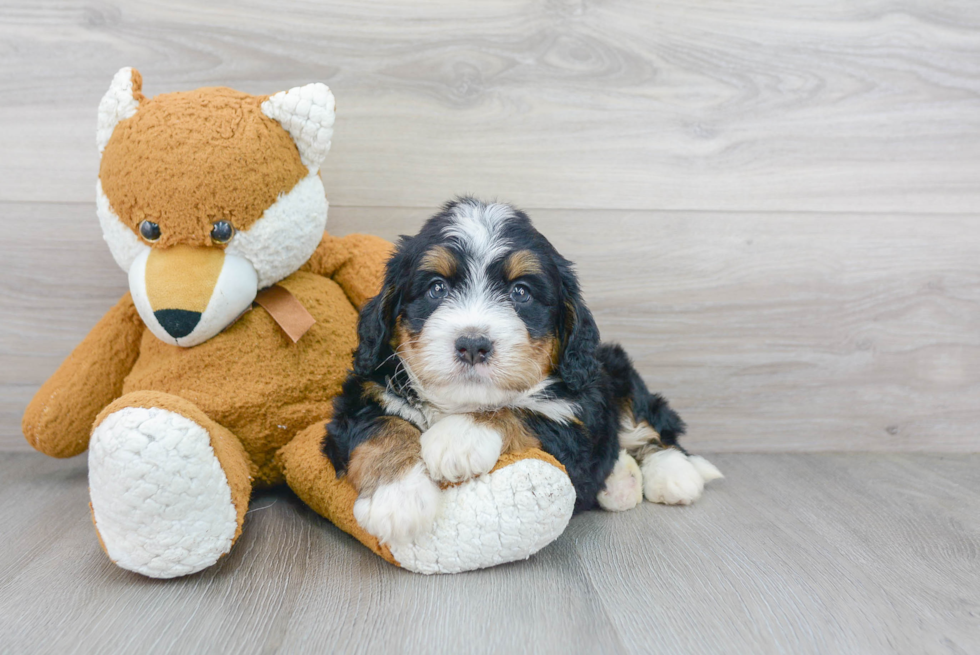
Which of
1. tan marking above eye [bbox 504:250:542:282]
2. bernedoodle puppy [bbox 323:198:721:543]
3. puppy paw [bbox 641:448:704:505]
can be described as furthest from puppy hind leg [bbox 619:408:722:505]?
tan marking above eye [bbox 504:250:542:282]

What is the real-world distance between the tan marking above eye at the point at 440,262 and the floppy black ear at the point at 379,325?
0.12 metres

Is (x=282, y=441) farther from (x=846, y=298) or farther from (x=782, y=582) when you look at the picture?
(x=846, y=298)

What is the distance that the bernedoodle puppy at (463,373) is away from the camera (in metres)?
1.46

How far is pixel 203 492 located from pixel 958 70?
9.04 ft

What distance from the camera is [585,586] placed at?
4.89ft

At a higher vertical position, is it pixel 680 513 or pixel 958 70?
pixel 958 70

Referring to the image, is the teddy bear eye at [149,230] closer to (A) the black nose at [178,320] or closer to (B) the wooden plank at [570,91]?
(A) the black nose at [178,320]

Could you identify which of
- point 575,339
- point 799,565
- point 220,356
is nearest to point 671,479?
point 799,565

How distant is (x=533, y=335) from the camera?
155 cm

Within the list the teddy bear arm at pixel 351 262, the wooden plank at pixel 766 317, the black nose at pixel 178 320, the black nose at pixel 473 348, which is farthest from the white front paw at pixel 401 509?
the wooden plank at pixel 766 317

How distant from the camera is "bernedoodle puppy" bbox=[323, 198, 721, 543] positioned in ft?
4.77

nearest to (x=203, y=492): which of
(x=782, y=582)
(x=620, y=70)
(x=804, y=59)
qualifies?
(x=782, y=582)

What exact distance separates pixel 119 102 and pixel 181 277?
1.64 feet

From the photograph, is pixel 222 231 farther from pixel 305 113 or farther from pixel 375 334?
pixel 375 334
